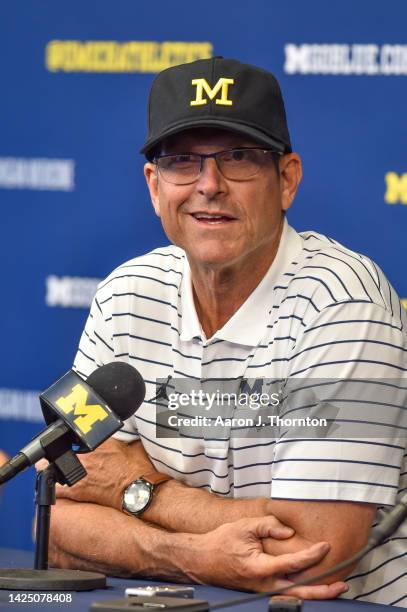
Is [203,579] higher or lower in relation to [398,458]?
lower

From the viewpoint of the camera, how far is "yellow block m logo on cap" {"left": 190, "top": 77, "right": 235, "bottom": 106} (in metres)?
2.54

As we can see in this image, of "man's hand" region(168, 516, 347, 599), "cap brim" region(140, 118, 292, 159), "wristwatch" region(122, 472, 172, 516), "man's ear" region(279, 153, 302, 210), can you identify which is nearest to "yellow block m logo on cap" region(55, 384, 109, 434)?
"man's hand" region(168, 516, 347, 599)

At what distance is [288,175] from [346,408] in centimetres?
60

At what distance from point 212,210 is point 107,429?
27.9 inches

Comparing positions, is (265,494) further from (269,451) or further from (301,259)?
(301,259)

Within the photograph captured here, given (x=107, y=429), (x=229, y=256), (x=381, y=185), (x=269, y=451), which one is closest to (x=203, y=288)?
(x=229, y=256)

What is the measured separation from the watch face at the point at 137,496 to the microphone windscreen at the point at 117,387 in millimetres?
524

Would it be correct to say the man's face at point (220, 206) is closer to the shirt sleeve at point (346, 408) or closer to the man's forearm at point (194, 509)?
the shirt sleeve at point (346, 408)

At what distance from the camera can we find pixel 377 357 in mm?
2389

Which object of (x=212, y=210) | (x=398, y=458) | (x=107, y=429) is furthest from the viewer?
(x=212, y=210)

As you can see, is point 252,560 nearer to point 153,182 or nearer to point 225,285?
point 225,285

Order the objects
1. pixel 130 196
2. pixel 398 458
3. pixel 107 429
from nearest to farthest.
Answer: pixel 107 429, pixel 398 458, pixel 130 196

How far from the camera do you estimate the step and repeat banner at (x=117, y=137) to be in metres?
3.06

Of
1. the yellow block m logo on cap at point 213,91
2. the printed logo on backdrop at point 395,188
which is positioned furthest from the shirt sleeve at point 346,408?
the printed logo on backdrop at point 395,188
